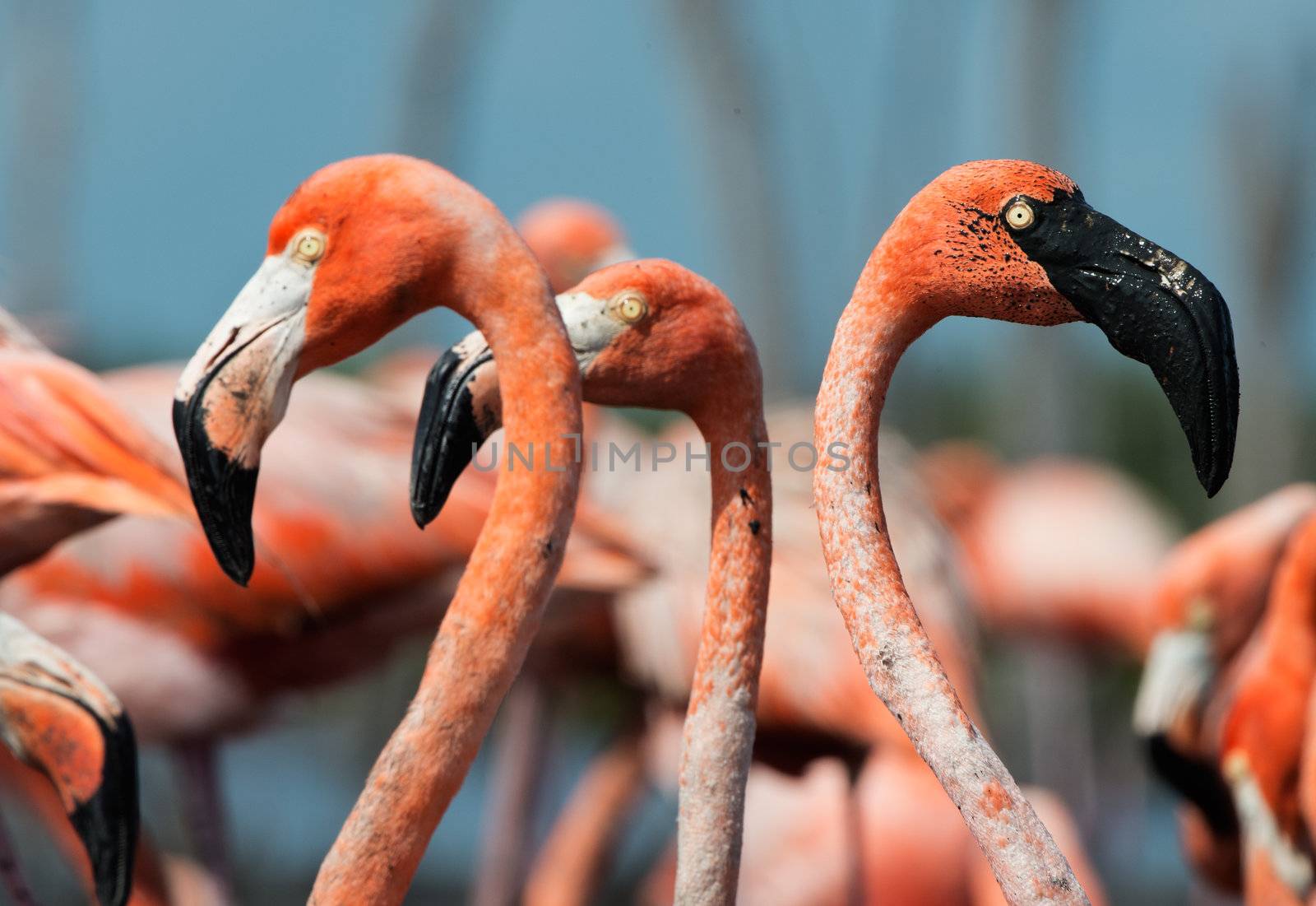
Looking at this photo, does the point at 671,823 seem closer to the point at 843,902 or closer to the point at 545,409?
the point at 843,902

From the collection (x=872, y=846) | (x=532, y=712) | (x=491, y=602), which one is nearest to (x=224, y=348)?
(x=491, y=602)

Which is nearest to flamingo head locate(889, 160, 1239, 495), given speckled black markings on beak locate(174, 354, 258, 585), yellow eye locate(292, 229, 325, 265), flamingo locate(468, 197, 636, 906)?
yellow eye locate(292, 229, 325, 265)

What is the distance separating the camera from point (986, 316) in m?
1.82

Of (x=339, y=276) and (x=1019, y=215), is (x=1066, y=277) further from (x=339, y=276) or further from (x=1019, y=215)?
(x=339, y=276)

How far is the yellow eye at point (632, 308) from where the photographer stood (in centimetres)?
194

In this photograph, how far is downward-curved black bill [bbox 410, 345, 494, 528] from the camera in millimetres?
1874

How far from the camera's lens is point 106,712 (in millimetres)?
2025

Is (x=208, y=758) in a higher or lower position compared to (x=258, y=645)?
lower

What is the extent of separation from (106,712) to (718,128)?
4.57m

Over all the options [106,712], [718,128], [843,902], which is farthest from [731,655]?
[718,128]

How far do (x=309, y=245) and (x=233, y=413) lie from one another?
0.74ft

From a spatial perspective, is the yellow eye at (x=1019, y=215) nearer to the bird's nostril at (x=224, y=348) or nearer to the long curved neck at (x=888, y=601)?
the long curved neck at (x=888, y=601)

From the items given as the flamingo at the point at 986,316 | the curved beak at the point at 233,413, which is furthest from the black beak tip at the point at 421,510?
the flamingo at the point at 986,316

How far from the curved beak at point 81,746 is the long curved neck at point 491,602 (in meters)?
0.36
